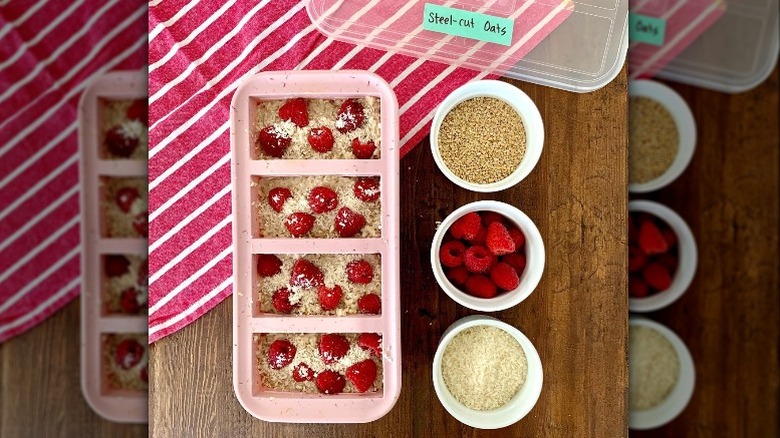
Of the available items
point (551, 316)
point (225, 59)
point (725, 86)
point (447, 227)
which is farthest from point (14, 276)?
point (725, 86)

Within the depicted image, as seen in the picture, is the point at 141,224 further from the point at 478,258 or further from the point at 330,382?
the point at 478,258

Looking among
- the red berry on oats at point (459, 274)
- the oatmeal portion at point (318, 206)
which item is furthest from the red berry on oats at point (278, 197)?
the red berry on oats at point (459, 274)

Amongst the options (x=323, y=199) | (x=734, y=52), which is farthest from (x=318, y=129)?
(x=734, y=52)

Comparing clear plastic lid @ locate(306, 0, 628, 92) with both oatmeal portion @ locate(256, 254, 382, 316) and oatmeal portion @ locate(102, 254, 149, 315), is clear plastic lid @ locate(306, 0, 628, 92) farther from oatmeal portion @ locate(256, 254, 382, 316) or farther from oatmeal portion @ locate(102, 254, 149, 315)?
oatmeal portion @ locate(102, 254, 149, 315)

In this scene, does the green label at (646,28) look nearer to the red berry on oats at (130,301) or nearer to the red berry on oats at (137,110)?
the red berry on oats at (137,110)

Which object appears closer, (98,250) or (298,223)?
(298,223)

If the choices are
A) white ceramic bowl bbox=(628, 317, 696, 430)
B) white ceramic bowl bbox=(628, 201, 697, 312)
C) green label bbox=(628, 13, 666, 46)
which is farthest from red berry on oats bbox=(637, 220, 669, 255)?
green label bbox=(628, 13, 666, 46)
